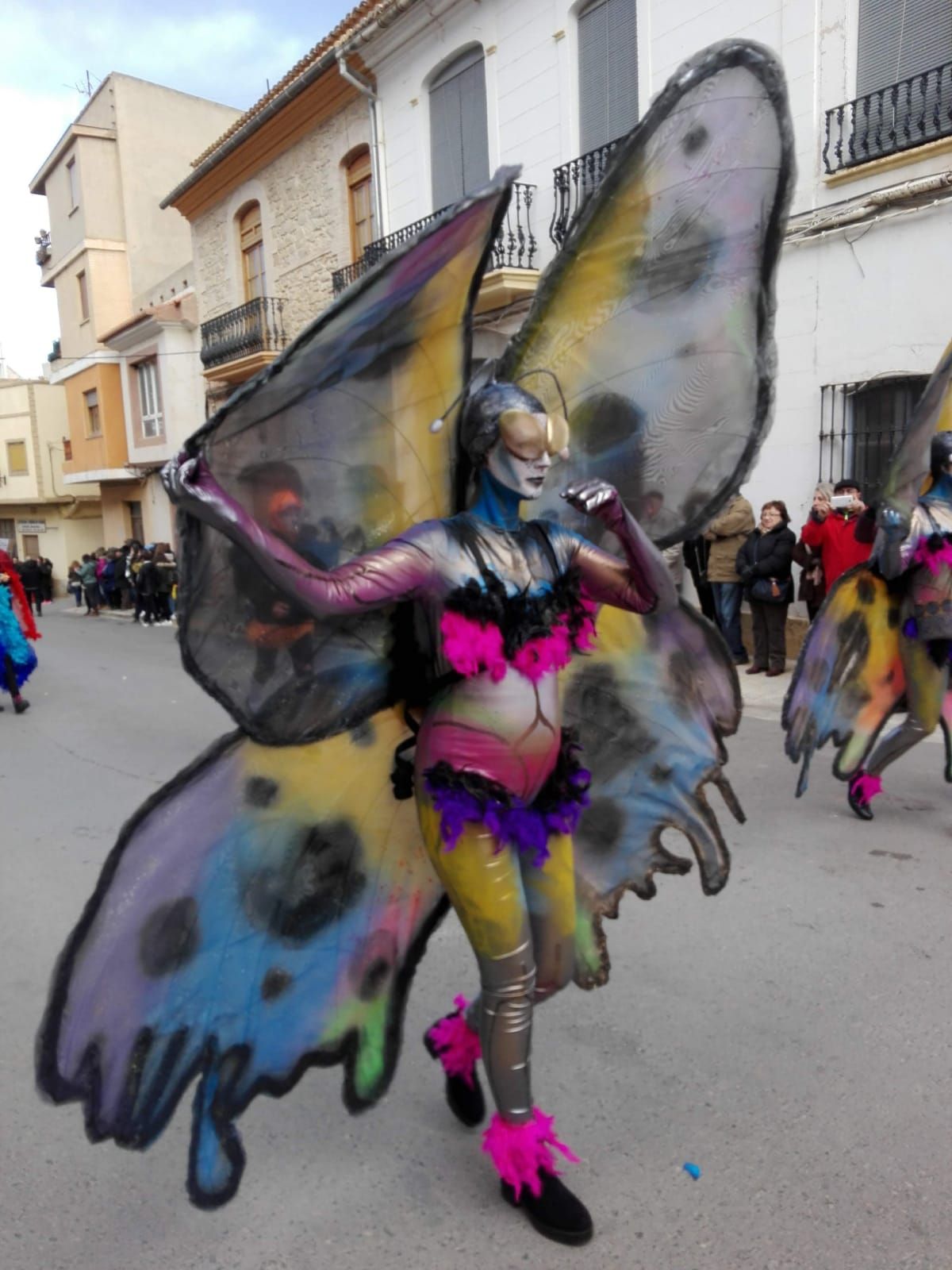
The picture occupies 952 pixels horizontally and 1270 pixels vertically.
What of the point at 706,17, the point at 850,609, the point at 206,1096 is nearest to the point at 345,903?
the point at 206,1096

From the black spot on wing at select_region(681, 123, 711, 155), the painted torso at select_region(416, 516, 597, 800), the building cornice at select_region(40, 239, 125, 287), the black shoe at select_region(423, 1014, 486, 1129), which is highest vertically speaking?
the building cornice at select_region(40, 239, 125, 287)

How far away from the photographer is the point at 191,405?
71.5ft

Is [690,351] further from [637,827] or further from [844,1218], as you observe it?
[844,1218]

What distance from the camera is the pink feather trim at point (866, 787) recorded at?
445 cm

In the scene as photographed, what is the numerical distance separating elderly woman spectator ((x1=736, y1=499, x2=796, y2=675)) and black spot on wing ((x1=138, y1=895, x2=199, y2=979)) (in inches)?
260

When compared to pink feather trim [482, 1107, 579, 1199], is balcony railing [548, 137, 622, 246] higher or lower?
higher

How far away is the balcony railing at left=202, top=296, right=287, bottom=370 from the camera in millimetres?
16906

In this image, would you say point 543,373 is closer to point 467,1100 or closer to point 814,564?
point 467,1100

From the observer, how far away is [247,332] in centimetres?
1750

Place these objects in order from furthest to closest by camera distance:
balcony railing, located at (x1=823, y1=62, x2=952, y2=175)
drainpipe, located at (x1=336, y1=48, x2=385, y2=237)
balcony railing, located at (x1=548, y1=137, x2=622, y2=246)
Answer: drainpipe, located at (x1=336, y1=48, x2=385, y2=237) → balcony railing, located at (x1=548, y1=137, x2=622, y2=246) → balcony railing, located at (x1=823, y1=62, x2=952, y2=175)

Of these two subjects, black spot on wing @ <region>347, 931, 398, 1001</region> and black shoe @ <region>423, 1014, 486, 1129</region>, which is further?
black shoe @ <region>423, 1014, 486, 1129</region>

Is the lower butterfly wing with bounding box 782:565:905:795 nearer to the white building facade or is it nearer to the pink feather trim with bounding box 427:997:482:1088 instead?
the pink feather trim with bounding box 427:997:482:1088

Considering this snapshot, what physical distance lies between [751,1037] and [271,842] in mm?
1607

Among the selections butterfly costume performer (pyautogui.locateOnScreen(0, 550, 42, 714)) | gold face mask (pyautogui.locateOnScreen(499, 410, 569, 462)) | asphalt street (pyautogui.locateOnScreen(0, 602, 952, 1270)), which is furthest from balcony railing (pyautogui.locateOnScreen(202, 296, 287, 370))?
gold face mask (pyautogui.locateOnScreen(499, 410, 569, 462))
